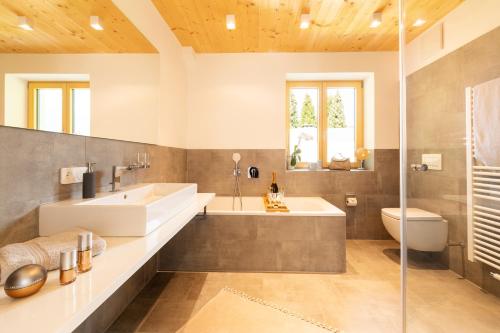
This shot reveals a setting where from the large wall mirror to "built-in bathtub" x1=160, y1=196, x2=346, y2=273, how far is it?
1074 millimetres

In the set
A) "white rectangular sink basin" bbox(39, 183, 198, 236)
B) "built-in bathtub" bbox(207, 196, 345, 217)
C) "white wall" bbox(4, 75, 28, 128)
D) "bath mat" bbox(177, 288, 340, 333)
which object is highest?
"white wall" bbox(4, 75, 28, 128)

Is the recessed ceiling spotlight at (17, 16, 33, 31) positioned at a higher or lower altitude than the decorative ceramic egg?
higher

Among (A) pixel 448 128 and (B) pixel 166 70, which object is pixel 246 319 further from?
(B) pixel 166 70

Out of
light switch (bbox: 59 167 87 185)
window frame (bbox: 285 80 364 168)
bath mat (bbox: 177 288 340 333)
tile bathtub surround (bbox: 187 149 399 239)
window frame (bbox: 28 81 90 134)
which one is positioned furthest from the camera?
window frame (bbox: 285 80 364 168)

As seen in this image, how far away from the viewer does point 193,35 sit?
3.05 metres

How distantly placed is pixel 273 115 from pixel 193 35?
138 centimetres

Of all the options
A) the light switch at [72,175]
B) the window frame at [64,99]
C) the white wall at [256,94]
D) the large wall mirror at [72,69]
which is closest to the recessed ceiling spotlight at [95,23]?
the large wall mirror at [72,69]

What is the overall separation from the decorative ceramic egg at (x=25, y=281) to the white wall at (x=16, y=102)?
63 centimetres

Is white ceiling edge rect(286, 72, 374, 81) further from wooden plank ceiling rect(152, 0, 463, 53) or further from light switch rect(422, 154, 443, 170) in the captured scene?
light switch rect(422, 154, 443, 170)

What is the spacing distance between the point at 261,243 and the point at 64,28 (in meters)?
2.12

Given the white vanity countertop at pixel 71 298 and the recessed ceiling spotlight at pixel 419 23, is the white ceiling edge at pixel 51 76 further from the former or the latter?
the recessed ceiling spotlight at pixel 419 23

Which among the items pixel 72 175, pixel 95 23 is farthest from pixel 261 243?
pixel 95 23

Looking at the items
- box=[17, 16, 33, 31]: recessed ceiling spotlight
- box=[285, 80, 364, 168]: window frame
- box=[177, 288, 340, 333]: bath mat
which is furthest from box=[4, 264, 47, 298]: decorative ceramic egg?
box=[285, 80, 364, 168]: window frame

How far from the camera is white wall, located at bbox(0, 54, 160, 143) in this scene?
1.13 m
